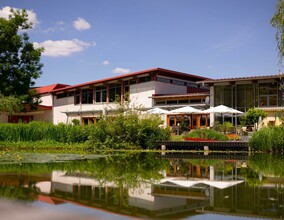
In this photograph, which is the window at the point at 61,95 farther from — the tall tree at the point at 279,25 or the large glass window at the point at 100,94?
the tall tree at the point at 279,25

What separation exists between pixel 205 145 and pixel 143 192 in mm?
15979

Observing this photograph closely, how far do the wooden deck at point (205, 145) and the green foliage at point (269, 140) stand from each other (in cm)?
61

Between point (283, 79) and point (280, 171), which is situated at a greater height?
point (283, 79)

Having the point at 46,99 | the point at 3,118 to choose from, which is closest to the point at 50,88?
the point at 46,99

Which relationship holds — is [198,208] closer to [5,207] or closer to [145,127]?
[5,207]

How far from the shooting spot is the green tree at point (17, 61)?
140 ft

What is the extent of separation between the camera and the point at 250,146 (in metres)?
23.6

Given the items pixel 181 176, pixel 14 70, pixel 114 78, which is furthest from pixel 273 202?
pixel 14 70

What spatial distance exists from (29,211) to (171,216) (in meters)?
2.43

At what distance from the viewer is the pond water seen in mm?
7000

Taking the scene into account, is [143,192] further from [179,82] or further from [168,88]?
[179,82]

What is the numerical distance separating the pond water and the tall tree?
5217 millimetres

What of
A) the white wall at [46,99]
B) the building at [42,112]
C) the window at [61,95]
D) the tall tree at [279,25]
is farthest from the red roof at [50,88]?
the tall tree at [279,25]

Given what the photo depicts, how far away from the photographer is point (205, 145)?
24.5 metres
